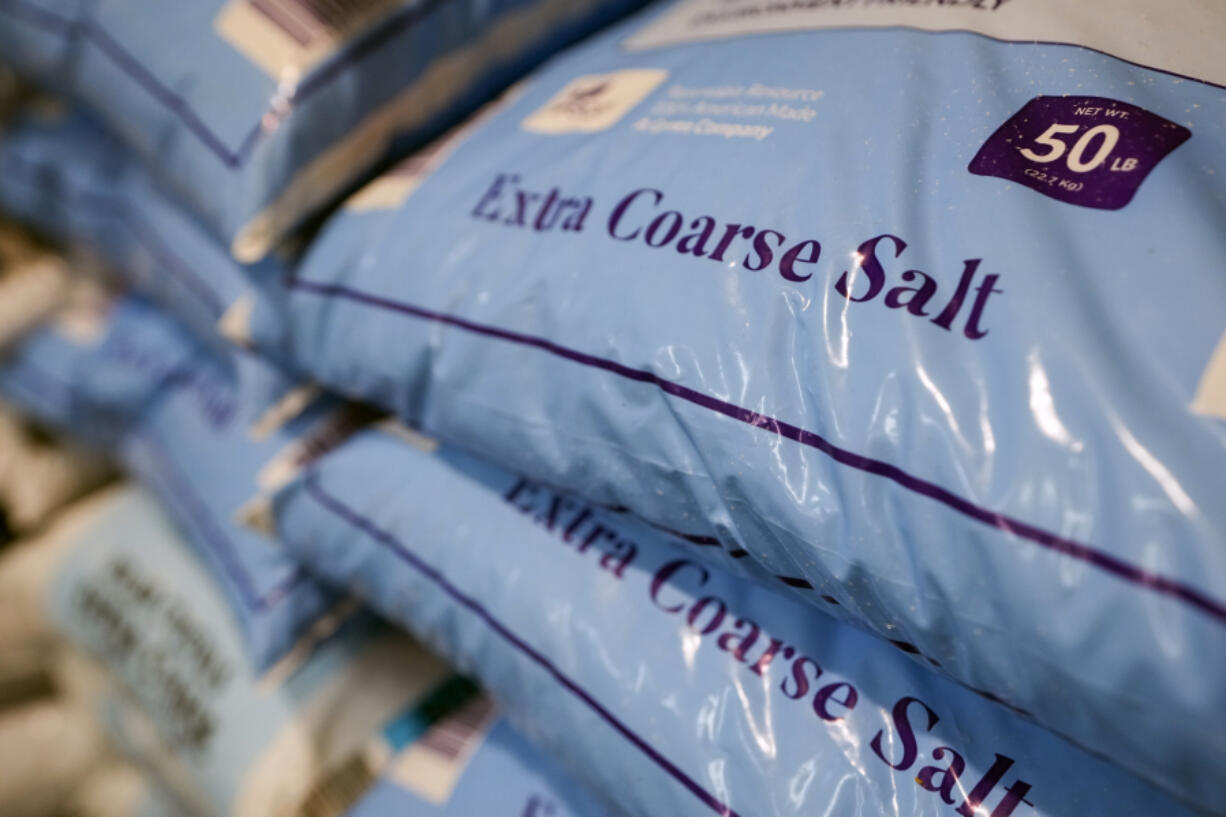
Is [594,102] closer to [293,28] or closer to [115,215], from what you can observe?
[293,28]

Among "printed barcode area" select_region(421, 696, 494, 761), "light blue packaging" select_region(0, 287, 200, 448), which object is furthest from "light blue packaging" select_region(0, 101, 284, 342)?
"printed barcode area" select_region(421, 696, 494, 761)

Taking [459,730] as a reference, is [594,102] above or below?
above

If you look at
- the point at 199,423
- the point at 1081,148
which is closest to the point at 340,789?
the point at 199,423

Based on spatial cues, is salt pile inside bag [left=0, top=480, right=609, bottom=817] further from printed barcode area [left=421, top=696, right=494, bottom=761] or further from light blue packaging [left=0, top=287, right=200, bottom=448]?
light blue packaging [left=0, top=287, right=200, bottom=448]

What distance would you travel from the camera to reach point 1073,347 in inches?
11.2

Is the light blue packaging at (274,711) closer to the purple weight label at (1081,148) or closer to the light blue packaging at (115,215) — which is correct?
the light blue packaging at (115,215)

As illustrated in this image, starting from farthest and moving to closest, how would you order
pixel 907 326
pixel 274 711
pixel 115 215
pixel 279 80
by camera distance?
pixel 115 215, pixel 274 711, pixel 279 80, pixel 907 326

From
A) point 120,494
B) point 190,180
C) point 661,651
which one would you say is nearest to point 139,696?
point 120,494

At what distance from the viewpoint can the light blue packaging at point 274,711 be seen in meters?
0.60

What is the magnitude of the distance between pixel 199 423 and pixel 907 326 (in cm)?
70

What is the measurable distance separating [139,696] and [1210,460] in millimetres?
885

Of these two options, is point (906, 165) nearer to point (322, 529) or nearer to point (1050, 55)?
point (1050, 55)

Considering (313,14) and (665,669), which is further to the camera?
(313,14)

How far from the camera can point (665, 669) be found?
0.44m
